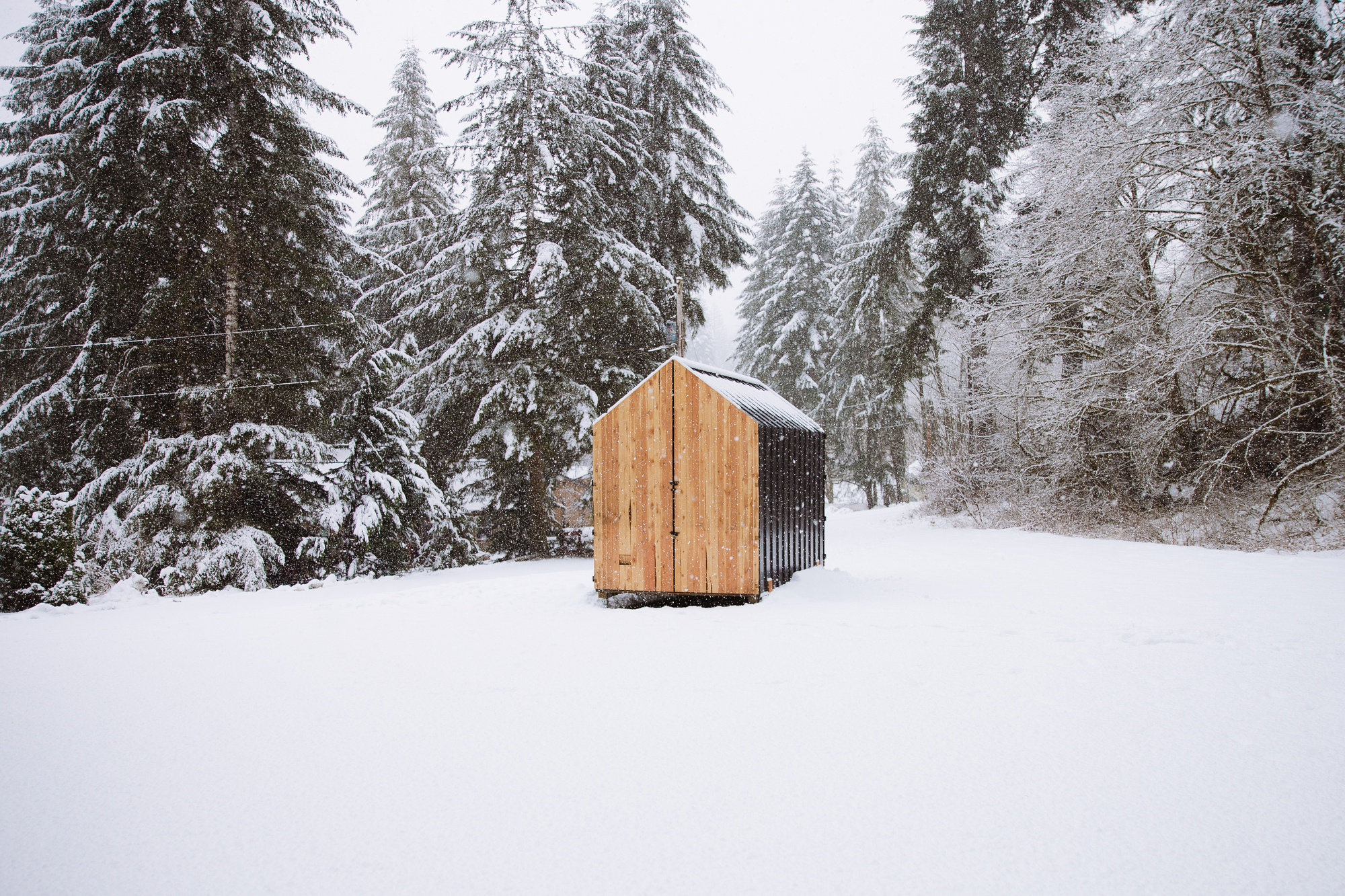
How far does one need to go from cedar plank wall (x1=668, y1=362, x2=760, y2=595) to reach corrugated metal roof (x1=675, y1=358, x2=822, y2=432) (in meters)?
0.21

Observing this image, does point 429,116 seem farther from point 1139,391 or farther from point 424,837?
point 424,837

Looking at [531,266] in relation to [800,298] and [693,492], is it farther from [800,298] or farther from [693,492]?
[800,298]

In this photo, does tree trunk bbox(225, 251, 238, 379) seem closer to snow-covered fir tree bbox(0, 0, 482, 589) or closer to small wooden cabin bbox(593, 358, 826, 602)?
snow-covered fir tree bbox(0, 0, 482, 589)

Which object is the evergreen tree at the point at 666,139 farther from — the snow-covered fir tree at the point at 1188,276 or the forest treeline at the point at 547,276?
the snow-covered fir tree at the point at 1188,276

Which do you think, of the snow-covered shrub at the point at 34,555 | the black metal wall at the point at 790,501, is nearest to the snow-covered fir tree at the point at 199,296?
the snow-covered shrub at the point at 34,555

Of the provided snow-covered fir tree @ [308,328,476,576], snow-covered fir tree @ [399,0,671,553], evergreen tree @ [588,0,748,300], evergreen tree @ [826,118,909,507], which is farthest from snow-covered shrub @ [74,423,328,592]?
evergreen tree @ [826,118,909,507]

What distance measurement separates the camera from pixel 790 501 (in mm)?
9086

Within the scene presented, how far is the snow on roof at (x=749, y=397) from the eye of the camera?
28.1 feet

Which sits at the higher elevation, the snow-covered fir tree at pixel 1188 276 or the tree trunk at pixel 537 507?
the snow-covered fir tree at pixel 1188 276

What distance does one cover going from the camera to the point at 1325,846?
2.78m

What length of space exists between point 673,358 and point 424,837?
652cm

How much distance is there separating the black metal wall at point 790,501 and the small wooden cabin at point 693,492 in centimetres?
3

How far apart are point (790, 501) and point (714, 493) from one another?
1.31 m

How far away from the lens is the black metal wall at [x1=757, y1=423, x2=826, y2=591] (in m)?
8.38
